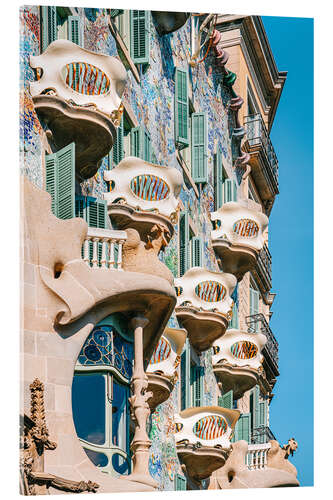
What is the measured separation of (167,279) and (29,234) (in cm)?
327

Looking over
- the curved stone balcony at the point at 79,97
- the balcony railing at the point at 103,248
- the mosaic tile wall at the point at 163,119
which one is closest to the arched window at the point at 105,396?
the balcony railing at the point at 103,248

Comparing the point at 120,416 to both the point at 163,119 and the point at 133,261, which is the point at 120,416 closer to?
the point at 133,261

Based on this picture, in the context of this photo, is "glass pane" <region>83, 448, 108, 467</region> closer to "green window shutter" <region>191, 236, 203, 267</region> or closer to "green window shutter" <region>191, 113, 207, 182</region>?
"green window shutter" <region>191, 236, 203, 267</region>

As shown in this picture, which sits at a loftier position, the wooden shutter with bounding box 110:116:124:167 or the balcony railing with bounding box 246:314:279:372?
the wooden shutter with bounding box 110:116:124:167

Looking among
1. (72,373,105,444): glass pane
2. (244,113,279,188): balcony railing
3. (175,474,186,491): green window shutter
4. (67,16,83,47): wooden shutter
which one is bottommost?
(175,474,186,491): green window shutter

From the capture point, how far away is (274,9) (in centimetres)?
2117

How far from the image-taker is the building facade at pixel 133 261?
18.8m

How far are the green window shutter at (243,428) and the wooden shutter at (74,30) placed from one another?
10.9 metres

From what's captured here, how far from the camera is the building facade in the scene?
1878 cm

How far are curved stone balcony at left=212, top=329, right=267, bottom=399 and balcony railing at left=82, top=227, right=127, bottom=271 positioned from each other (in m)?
9.35

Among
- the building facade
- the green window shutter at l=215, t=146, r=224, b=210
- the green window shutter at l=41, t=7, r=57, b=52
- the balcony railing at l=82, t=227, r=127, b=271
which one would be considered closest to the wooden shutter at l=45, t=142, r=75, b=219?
the building facade

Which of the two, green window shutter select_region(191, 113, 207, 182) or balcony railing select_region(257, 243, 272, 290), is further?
balcony railing select_region(257, 243, 272, 290)
